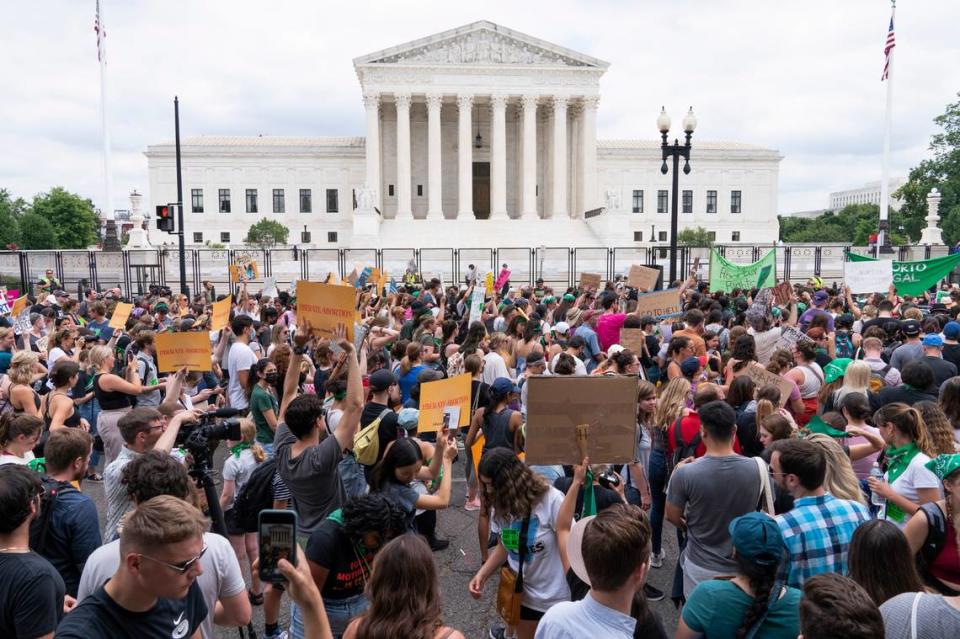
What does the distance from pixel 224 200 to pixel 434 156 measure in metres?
23.5

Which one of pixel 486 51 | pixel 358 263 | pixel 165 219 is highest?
pixel 486 51

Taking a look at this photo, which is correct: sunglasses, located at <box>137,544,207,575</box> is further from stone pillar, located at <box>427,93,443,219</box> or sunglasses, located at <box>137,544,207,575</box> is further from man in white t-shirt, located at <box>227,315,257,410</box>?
stone pillar, located at <box>427,93,443,219</box>

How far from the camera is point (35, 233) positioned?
200 feet

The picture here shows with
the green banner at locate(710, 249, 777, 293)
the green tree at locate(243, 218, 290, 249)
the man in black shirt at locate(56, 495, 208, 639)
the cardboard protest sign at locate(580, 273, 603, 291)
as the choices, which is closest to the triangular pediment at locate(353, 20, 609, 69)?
the green tree at locate(243, 218, 290, 249)

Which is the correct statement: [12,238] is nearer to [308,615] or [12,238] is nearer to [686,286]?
[686,286]

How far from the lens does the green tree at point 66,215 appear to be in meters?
73.8

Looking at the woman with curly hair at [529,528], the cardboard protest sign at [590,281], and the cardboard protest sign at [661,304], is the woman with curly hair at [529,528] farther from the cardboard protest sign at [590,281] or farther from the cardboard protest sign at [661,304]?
the cardboard protest sign at [590,281]

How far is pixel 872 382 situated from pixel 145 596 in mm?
6899

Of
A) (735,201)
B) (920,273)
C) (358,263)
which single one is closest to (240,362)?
(920,273)

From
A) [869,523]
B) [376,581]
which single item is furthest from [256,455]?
[869,523]

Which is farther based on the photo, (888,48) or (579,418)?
(888,48)

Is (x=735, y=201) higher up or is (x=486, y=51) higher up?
(x=486, y=51)

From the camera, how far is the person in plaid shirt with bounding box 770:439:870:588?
3.57 metres

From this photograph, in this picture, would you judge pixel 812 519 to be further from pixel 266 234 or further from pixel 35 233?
pixel 35 233
